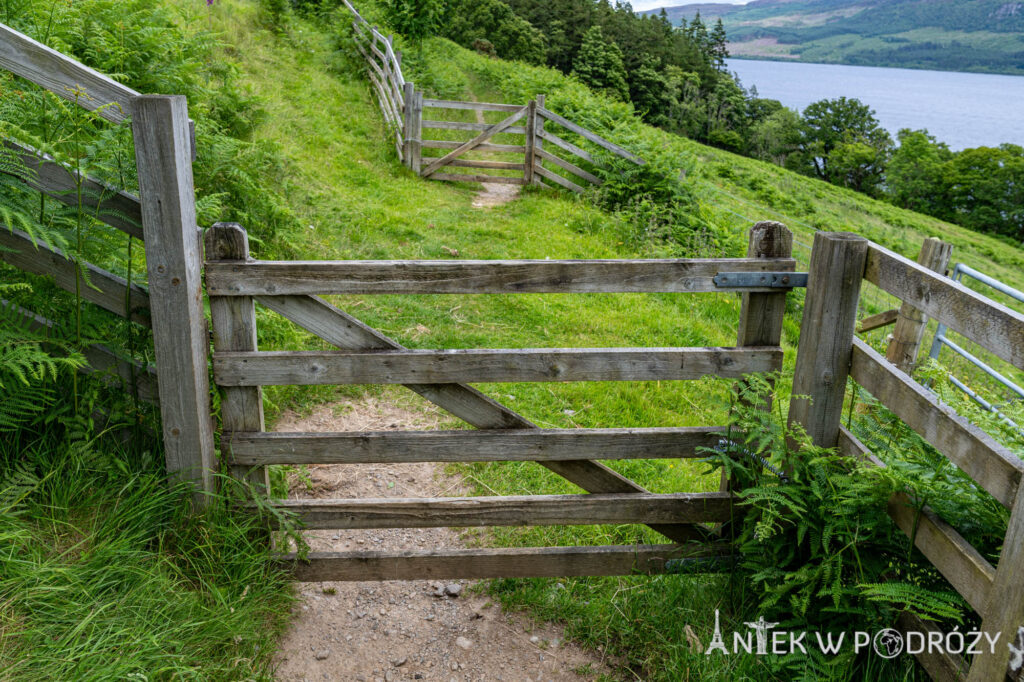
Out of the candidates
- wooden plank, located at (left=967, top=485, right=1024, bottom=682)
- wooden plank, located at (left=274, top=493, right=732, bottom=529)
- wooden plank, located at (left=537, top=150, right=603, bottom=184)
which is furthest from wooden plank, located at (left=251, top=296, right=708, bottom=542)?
wooden plank, located at (left=537, top=150, right=603, bottom=184)

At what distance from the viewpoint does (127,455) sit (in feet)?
11.0

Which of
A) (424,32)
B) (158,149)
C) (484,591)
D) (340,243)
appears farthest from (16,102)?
(424,32)

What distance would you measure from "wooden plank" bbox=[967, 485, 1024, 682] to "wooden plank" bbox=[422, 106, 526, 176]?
43.0ft

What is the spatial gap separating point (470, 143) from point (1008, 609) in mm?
13163

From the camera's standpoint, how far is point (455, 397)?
3.41 metres

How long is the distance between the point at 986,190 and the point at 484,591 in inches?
2316

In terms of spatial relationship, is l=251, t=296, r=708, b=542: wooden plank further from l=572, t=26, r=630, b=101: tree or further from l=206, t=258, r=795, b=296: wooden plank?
l=572, t=26, r=630, b=101: tree

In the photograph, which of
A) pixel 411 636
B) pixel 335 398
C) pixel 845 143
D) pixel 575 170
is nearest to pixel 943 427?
pixel 411 636

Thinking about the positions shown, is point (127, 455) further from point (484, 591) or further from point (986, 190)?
point (986, 190)

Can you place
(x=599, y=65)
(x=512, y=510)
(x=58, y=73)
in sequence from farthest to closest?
(x=599, y=65) < (x=512, y=510) < (x=58, y=73)

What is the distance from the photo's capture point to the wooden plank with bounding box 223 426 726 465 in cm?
337

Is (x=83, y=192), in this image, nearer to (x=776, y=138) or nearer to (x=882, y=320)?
(x=882, y=320)

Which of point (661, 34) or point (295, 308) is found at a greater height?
point (661, 34)

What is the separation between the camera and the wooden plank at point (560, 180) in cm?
1373
